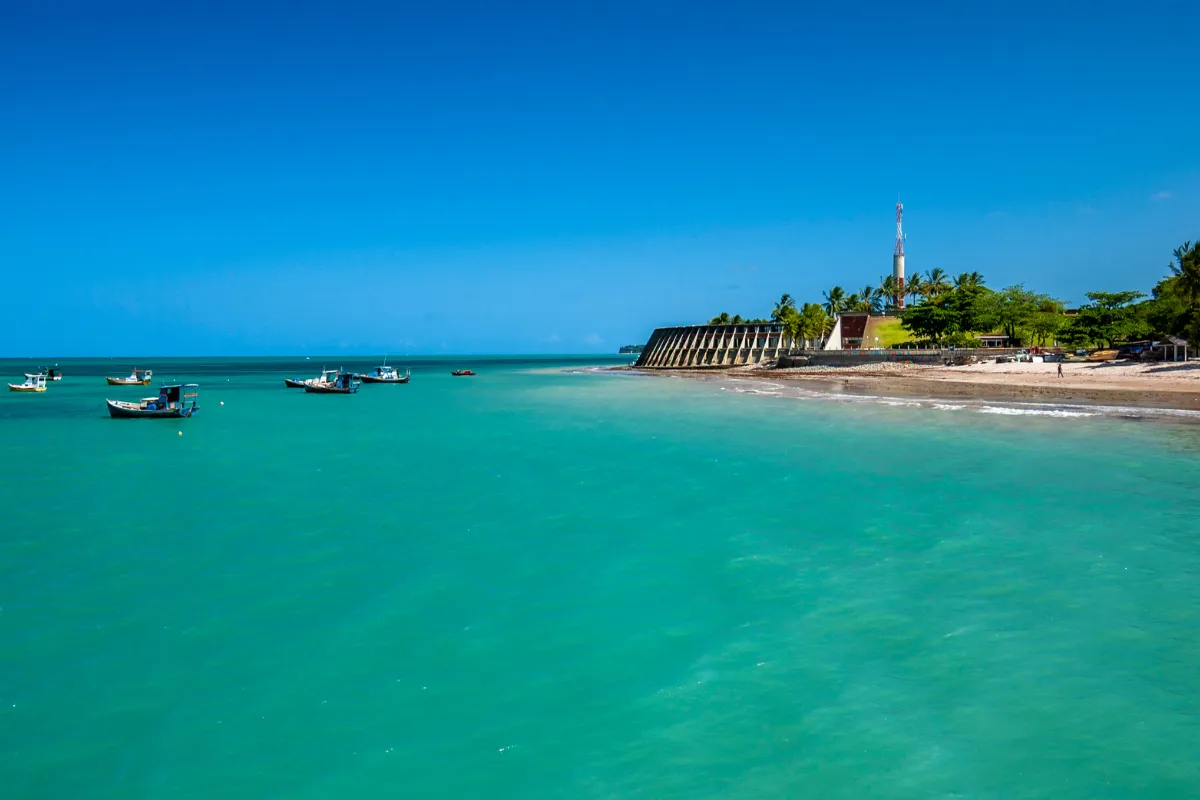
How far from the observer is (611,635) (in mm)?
11320

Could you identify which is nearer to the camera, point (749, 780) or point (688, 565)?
point (749, 780)

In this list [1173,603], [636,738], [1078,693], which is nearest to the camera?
[636,738]

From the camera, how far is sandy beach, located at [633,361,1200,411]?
49.7 m

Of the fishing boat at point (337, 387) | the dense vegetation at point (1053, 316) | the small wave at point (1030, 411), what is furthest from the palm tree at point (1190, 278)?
the fishing boat at point (337, 387)

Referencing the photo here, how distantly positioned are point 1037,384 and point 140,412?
212 feet

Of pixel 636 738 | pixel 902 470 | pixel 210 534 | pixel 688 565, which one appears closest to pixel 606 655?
pixel 636 738

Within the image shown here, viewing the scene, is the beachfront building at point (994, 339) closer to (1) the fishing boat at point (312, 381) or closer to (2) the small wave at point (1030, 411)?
(2) the small wave at point (1030, 411)

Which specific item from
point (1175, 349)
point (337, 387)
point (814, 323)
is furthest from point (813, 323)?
point (337, 387)

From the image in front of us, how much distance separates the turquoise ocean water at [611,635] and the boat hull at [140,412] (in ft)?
77.9

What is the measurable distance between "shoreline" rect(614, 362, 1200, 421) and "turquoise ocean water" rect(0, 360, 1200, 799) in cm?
2756

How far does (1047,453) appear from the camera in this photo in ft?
90.9

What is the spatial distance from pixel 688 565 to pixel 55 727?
10.1 metres

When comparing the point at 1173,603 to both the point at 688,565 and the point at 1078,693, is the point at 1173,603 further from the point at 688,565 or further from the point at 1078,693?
the point at 688,565

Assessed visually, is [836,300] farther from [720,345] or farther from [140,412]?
[140,412]
